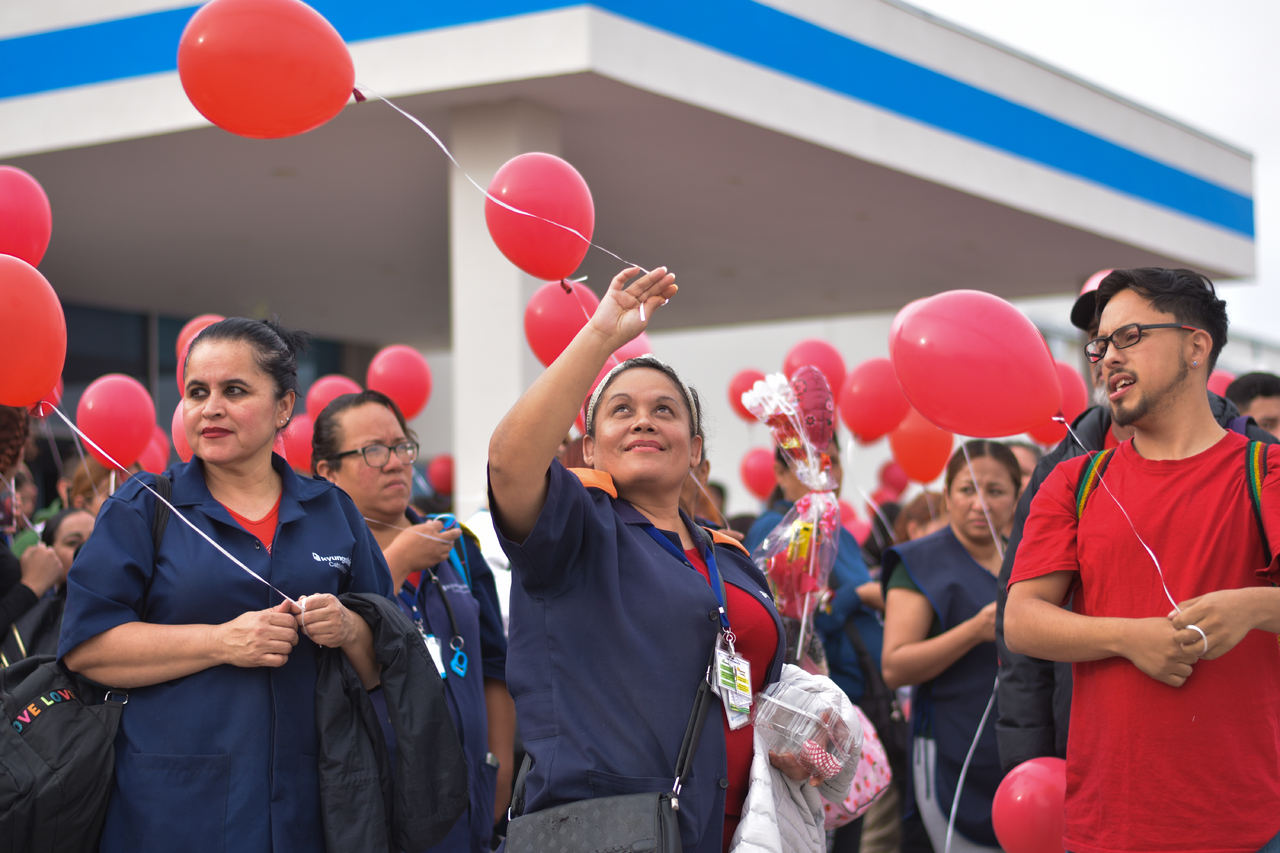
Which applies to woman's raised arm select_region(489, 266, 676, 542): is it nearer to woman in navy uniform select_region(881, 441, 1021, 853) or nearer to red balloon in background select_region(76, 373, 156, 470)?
woman in navy uniform select_region(881, 441, 1021, 853)

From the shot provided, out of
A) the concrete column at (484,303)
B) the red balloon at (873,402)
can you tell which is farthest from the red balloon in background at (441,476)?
the red balloon at (873,402)

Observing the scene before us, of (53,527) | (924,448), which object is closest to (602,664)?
(53,527)

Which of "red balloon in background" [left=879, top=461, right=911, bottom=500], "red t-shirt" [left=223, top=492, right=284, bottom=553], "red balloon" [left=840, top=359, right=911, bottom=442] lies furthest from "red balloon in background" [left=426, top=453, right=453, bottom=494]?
"red t-shirt" [left=223, top=492, right=284, bottom=553]

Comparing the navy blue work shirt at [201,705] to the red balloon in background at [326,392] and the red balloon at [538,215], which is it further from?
the red balloon in background at [326,392]

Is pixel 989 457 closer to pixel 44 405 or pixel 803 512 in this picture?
pixel 803 512

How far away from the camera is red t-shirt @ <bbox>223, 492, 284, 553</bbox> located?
2350 mm

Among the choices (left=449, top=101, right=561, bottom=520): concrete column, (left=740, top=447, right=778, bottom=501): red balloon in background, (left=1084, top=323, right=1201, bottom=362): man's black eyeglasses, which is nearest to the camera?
(left=1084, top=323, right=1201, bottom=362): man's black eyeglasses

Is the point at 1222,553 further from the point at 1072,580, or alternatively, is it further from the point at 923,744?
the point at 923,744

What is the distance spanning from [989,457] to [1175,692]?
190 cm

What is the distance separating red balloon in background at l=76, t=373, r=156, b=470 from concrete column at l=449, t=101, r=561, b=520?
2603 mm

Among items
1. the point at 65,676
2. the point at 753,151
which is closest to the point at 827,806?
the point at 65,676

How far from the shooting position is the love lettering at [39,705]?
2.13 metres

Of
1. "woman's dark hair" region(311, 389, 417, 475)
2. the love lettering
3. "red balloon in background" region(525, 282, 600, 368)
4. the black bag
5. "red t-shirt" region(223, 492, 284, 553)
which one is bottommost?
the black bag

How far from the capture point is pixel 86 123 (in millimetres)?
7887
